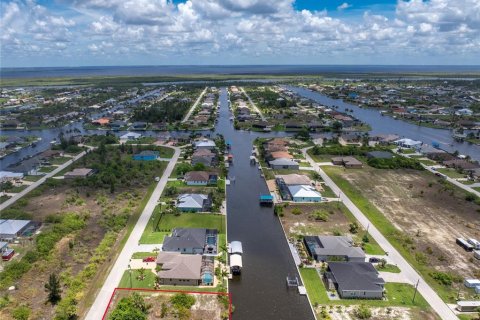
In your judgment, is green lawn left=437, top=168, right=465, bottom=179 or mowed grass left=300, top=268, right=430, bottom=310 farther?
green lawn left=437, top=168, right=465, bottom=179

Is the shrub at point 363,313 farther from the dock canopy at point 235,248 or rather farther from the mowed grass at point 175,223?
the mowed grass at point 175,223

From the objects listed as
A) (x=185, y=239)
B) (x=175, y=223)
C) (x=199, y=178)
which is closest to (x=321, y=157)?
(x=199, y=178)

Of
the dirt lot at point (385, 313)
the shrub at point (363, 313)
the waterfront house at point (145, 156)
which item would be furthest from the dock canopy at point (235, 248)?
the waterfront house at point (145, 156)

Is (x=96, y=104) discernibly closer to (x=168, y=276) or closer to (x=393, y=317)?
(x=168, y=276)

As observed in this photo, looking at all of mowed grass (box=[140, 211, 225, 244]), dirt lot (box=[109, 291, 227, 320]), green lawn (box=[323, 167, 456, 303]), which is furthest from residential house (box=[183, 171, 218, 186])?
dirt lot (box=[109, 291, 227, 320])

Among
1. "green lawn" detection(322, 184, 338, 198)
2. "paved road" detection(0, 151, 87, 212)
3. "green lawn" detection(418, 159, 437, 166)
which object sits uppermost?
"paved road" detection(0, 151, 87, 212)

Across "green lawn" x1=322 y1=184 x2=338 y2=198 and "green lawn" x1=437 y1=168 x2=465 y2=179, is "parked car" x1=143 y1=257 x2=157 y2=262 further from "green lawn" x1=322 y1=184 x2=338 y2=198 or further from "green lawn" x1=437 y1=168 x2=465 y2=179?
"green lawn" x1=437 y1=168 x2=465 y2=179

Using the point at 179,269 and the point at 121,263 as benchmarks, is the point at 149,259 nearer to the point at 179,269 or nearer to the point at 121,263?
the point at 121,263
